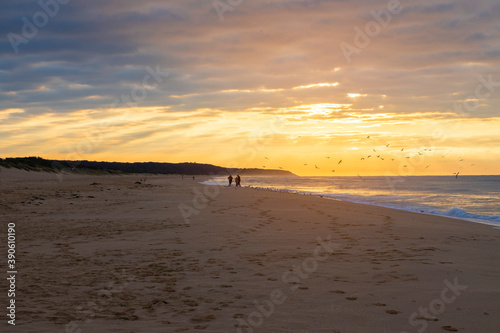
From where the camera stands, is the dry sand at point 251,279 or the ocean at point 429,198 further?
the ocean at point 429,198

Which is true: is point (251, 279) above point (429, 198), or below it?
below

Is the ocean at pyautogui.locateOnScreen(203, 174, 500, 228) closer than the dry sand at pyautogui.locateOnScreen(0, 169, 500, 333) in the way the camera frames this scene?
No

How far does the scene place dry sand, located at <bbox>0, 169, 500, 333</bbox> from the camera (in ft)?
16.9

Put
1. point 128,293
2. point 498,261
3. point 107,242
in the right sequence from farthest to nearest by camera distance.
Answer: point 107,242 < point 498,261 < point 128,293

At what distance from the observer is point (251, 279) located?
23.5 feet

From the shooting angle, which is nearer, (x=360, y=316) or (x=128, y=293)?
(x=360, y=316)

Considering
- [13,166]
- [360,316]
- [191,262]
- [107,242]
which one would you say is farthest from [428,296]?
[13,166]

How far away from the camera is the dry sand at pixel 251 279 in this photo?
5141 millimetres

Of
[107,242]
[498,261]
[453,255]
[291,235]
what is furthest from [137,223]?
[498,261]

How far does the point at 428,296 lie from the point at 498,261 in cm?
411

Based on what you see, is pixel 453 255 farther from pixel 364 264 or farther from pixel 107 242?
pixel 107 242

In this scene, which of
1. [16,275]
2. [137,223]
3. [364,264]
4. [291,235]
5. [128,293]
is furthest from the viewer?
[137,223]

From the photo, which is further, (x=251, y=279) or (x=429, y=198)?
(x=429, y=198)

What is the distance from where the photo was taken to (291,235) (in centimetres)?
1215
